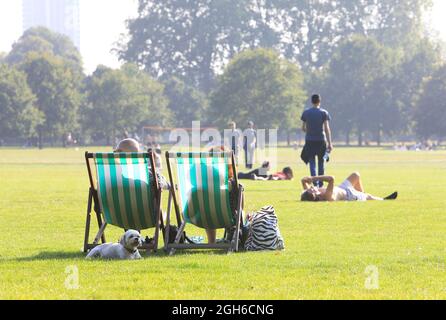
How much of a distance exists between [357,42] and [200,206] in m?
103

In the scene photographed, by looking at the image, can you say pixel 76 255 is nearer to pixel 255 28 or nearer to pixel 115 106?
pixel 115 106

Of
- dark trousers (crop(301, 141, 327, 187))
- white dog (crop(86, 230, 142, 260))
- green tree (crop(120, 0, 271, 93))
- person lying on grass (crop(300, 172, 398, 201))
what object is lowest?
person lying on grass (crop(300, 172, 398, 201))

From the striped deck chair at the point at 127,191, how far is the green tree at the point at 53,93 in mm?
95187

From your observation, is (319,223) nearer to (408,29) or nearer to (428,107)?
(428,107)

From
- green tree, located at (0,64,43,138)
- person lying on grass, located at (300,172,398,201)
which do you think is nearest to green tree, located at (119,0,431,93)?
green tree, located at (0,64,43,138)

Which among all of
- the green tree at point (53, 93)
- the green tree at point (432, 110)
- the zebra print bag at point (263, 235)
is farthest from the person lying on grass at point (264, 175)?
the green tree at point (53, 93)

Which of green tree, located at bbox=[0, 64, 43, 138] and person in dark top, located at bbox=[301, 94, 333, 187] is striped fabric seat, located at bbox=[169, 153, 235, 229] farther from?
green tree, located at bbox=[0, 64, 43, 138]

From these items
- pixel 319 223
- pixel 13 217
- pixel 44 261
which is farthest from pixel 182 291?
pixel 13 217

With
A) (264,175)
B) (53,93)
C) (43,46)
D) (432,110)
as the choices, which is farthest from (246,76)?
(264,175)

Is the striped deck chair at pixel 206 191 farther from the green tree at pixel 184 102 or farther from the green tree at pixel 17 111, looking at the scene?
the green tree at pixel 184 102

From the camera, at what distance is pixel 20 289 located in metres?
8.96

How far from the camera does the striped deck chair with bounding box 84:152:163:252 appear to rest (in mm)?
11867

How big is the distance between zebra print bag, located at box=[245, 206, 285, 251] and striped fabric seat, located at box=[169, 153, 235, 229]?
0.27 meters

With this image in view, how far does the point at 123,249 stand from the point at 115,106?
100m
